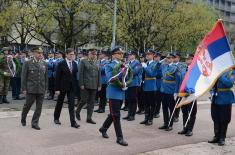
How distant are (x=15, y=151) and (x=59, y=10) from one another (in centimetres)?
1957

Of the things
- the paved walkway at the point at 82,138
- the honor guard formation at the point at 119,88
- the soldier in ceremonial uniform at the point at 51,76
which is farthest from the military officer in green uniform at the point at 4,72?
the honor guard formation at the point at 119,88

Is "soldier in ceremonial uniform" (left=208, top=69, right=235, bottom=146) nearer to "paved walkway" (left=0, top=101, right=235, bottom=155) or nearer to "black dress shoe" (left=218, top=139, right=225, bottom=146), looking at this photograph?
"black dress shoe" (left=218, top=139, right=225, bottom=146)

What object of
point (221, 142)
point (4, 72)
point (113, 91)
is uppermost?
point (4, 72)

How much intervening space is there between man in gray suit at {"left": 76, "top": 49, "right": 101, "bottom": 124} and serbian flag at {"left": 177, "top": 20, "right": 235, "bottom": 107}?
11.1ft

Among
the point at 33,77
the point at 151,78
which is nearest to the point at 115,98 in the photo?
the point at 33,77

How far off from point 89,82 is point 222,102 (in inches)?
145

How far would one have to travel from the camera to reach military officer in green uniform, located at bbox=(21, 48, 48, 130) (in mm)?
9719

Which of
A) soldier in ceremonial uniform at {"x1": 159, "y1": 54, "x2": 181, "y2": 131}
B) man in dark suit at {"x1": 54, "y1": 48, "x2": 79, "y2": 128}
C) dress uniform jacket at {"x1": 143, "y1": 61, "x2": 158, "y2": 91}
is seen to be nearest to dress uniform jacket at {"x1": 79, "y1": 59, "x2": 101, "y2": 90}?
man in dark suit at {"x1": 54, "y1": 48, "x2": 79, "y2": 128}

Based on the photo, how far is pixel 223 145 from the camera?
361 inches

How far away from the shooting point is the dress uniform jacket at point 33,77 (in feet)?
31.9

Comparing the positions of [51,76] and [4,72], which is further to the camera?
[51,76]

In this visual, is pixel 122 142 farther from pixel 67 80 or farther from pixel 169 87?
pixel 169 87

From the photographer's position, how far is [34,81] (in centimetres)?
973

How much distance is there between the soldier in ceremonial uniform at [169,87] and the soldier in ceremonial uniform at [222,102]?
1.53 metres
